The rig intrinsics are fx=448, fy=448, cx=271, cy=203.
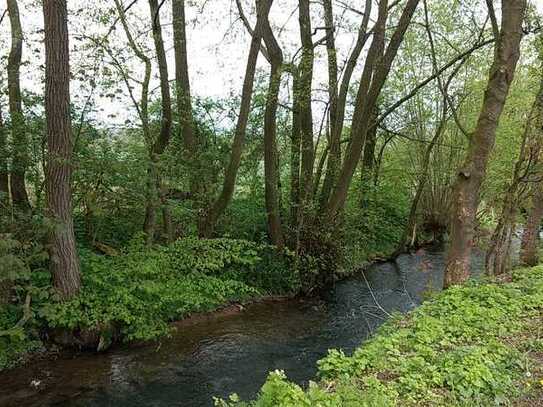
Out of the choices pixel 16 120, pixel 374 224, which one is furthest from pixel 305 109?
pixel 16 120

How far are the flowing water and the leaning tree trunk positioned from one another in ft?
4.09

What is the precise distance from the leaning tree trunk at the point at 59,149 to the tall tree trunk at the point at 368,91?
5928 mm

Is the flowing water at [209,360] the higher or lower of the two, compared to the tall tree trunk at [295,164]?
lower

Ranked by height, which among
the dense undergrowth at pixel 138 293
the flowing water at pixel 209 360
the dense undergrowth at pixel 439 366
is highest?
the dense undergrowth at pixel 439 366

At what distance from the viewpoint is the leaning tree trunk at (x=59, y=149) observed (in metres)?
6.22

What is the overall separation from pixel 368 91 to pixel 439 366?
8.07m

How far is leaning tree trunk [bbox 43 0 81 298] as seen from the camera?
622cm

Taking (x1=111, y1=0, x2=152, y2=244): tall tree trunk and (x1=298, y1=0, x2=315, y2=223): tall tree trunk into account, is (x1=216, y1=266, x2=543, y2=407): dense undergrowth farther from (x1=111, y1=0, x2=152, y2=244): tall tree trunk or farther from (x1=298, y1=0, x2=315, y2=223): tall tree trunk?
(x1=298, y1=0, x2=315, y2=223): tall tree trunk

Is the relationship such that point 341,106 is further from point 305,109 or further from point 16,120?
point 16,120

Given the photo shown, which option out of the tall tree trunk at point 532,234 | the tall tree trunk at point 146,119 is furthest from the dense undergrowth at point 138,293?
the tall tree trunk at point 532,234

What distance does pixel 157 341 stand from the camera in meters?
7.30

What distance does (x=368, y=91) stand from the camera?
1038 centimetres

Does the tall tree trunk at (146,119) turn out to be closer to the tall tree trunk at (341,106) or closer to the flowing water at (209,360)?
the flowing water at (209,360)

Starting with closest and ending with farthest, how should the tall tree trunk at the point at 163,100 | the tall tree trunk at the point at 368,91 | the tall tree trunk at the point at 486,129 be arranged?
the tall tree trunk at the point at 486,129 < the tall tree trunk at the point at 163,100 < the tall tree trunk at the point at 368,91
